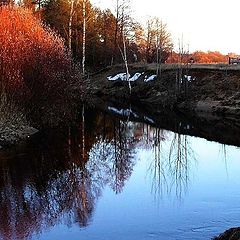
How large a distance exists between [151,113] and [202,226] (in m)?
26.4

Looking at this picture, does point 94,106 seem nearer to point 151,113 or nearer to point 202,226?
point 151,113

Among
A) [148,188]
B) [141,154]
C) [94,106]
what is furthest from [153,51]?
[148,188]

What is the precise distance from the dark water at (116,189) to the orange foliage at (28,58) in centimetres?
293

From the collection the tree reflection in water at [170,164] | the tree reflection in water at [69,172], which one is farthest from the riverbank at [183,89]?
the tree reflection in water at [69,172]

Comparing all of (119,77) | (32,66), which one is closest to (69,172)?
(32,66)

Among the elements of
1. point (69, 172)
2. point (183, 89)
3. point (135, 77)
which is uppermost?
point (135, 77)

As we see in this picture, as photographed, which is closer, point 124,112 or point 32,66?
point 32,66

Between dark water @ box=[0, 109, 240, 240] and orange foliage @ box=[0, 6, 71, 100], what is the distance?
2926mm

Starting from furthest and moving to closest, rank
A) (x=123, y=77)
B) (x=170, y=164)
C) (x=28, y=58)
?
(x=123, y=77)
(x=28, y=58)
(x=170, y=164)

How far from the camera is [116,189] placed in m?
14.0

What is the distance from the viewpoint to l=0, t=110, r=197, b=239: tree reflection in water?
11453 mm

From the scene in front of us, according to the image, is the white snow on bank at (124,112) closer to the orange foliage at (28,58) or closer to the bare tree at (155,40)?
the orange foliage at (28,58)

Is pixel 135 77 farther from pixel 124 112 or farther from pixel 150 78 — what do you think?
pixel 124 112

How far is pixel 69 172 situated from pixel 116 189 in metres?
2.45
